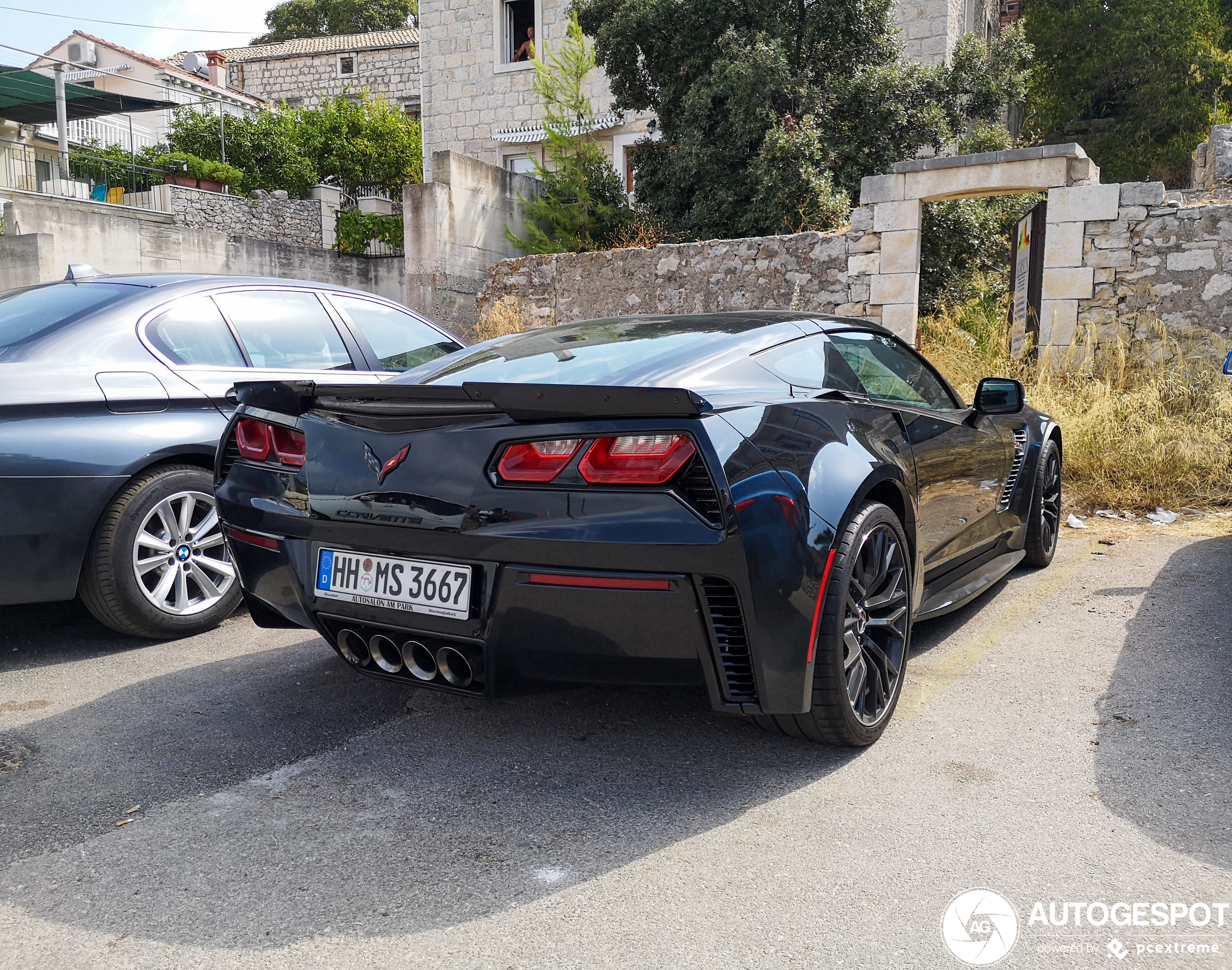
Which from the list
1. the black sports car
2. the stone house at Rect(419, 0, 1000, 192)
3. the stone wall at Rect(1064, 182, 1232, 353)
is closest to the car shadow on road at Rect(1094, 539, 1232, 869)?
the black sports car

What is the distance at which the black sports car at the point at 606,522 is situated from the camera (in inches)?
95.0

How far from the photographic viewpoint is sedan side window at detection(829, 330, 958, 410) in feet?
11.4

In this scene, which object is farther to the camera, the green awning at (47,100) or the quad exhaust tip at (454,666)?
the green awning at (47,100)

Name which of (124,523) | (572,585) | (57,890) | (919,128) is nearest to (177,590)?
(124,523)

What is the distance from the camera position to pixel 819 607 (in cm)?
256

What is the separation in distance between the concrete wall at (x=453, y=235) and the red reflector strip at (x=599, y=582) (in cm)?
1439

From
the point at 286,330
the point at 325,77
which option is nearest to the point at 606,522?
the point at 286,330

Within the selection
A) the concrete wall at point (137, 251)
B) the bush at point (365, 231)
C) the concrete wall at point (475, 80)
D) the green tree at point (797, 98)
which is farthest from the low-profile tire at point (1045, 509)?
the concrete wall at point (475, 80)

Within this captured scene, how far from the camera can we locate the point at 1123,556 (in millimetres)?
5531

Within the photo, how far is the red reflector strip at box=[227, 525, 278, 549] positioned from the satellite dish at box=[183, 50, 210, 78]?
39769 mm

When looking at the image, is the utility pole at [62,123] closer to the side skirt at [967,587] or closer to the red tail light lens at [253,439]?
the red tail light lens at [253,439]

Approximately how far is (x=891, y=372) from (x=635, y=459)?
165 cm

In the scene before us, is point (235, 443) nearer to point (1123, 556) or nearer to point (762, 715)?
point (762, 715)

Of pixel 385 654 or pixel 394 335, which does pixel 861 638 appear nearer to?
pixel 385 654
